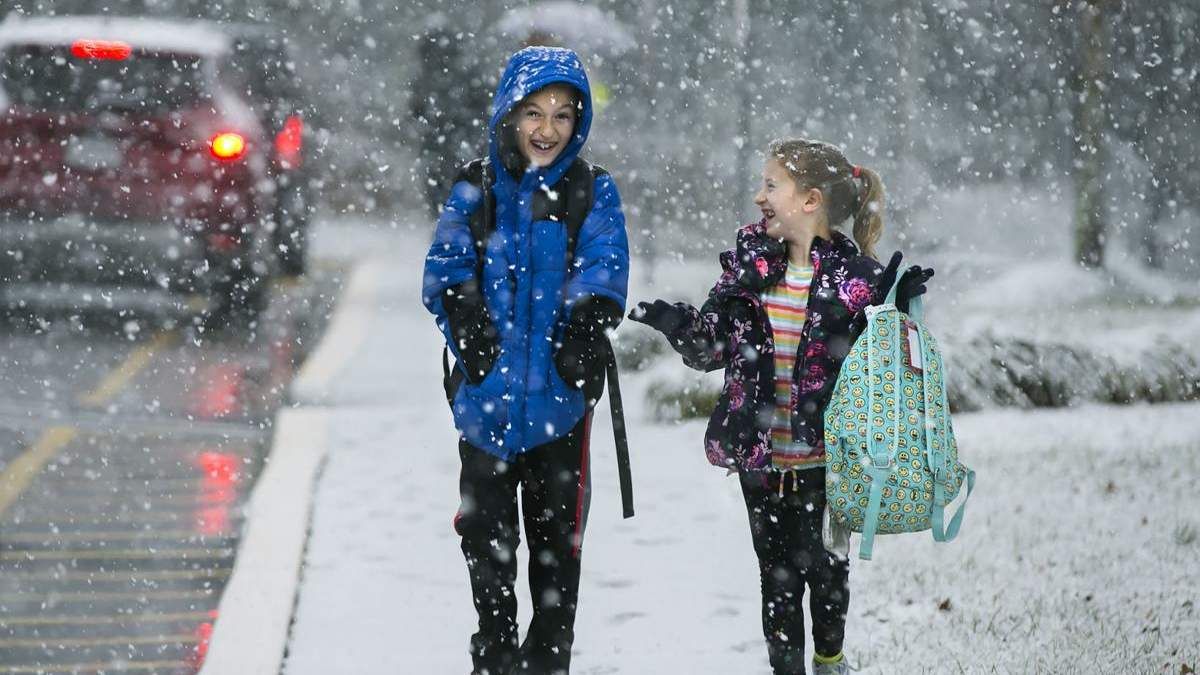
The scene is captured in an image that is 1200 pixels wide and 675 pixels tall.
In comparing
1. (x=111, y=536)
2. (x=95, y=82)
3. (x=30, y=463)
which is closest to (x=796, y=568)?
(x=111, y=536)

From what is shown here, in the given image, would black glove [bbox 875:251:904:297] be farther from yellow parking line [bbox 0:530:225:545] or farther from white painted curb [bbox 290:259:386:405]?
white painted curb [bbox 290:259:386:405]

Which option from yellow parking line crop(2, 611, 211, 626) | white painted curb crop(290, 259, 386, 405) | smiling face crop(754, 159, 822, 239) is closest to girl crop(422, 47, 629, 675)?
smiling face crop(754, 159, 822, 239)

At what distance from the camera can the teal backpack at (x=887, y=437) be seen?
392 cm

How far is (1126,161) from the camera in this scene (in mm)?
17719

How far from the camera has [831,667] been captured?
420cm

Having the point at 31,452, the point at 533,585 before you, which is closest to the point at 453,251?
the point at 533,585

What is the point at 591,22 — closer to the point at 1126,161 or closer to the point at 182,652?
the point at 1126,161

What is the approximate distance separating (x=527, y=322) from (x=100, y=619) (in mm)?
1904

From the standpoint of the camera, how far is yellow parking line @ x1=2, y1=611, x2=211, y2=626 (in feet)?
16.2

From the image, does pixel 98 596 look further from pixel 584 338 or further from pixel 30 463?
pixel 584 338

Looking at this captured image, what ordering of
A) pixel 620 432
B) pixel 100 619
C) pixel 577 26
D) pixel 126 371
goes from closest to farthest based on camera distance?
pixel 620 432
pixel 100 619
pixel 126 371
pixel 577 26

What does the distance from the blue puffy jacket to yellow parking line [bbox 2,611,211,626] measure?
1.49 m

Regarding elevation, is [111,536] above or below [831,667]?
above

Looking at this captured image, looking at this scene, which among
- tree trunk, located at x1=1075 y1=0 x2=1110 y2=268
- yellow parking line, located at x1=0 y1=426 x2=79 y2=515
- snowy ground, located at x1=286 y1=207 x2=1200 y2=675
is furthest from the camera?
tree trunk, located at x1=1075 y1=0 x2=1110 y2=268
